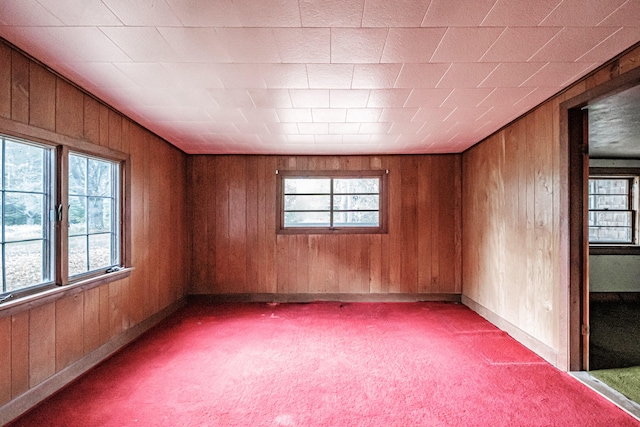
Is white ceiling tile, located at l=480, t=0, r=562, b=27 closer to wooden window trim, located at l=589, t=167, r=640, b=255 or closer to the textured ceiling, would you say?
the textured ceiling

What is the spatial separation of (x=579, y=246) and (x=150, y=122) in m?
4.11

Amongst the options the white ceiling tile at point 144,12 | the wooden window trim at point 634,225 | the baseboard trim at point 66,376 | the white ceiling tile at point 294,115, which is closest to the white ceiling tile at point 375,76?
the white ceiling tile at point 294,115

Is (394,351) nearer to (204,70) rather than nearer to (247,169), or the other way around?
(204,70)

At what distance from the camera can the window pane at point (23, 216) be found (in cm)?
188

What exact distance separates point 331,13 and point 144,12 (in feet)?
3.04

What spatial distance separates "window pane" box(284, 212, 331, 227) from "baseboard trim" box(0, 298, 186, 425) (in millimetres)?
2256

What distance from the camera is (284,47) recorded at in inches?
69.5

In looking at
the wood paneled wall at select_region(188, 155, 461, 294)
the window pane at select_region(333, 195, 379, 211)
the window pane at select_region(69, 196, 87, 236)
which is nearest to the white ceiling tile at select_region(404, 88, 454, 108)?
the wood paneled wall at select_region(188, 155, 461, 294)

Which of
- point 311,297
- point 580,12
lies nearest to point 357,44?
point 580,12

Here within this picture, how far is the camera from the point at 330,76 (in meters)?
2.12

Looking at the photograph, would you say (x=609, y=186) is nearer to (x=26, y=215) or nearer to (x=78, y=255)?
(x=78, y=255)

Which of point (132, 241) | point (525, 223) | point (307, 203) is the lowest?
point (132, 241)

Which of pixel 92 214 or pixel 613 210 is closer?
pixel 92 214

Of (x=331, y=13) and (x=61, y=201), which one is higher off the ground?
(x=331, y=13)
